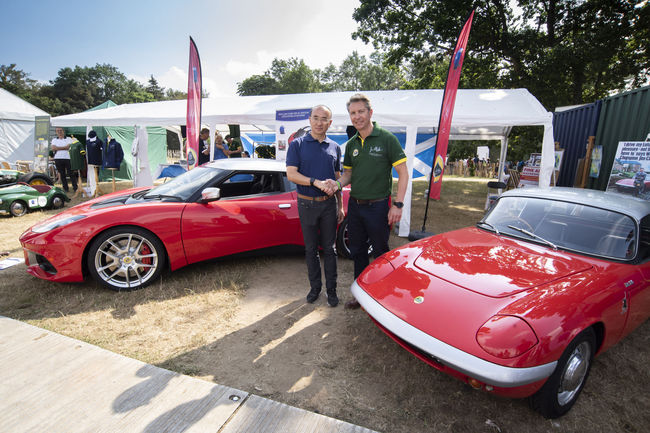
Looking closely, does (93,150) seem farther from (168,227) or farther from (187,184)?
(168,227)

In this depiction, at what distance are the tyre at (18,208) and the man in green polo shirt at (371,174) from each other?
7174mm

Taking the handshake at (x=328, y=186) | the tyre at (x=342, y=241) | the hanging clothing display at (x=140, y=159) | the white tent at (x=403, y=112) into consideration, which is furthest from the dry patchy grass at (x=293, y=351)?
the hanging clothing display at (x=140, y=159)

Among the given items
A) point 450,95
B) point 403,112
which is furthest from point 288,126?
point 450,95

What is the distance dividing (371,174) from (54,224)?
2997 millimetres

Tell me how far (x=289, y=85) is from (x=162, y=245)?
5946 centimetres

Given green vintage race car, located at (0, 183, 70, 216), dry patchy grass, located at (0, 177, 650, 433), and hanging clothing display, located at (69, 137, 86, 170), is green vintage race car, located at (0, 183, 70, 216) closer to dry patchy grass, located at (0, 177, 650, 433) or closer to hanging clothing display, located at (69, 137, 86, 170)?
hanging clothing display, located at (69, 137, 86, 170)

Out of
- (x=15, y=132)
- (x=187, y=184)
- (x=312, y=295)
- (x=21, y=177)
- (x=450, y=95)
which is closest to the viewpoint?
(x=312, y=295)

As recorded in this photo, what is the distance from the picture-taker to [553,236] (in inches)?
94.3

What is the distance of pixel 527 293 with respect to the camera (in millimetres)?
1766

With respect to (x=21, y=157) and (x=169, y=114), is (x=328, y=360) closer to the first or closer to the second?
(x=169, y=114)

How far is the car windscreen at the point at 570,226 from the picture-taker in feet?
7.31

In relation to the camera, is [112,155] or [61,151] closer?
[112,155]

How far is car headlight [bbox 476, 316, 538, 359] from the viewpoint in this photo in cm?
151

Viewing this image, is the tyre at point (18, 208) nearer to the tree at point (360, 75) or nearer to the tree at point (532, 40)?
the tree at point (532, 40)
